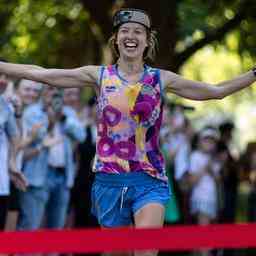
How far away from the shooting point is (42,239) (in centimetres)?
588

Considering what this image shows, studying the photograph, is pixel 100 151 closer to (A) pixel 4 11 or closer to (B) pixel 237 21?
(B) pixel 237 21

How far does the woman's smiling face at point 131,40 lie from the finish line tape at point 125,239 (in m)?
2.42

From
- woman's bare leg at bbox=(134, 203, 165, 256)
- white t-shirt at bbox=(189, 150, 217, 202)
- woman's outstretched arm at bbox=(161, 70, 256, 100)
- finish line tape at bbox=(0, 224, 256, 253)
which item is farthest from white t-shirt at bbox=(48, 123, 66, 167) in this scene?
finish line tape at bbox=(0, 224, 256, 253)

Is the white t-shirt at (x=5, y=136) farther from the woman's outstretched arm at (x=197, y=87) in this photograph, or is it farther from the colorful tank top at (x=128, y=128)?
the woman's outstretched arm at (x=197, y=87)

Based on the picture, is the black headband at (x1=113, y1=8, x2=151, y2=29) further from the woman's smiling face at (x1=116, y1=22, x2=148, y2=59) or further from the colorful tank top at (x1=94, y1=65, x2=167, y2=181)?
the colorful tank top at (x1=94, y1=65, x2=167, y2=181)

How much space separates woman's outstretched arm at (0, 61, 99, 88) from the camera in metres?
7.97

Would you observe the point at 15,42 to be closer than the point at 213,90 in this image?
No

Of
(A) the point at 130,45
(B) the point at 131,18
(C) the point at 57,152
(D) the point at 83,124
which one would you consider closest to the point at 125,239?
(A) the point at 130,45

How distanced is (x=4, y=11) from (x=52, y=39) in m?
1.60

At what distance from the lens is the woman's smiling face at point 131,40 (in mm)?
8172

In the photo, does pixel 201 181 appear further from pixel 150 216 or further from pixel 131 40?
pixel 150 216

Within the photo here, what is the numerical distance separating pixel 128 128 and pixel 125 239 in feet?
7.18

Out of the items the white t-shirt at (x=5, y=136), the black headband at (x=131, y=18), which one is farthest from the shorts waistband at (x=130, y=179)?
the white t-shirt at (x=5, y=136)

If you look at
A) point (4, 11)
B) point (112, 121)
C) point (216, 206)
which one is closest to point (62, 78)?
point (112, 121)
